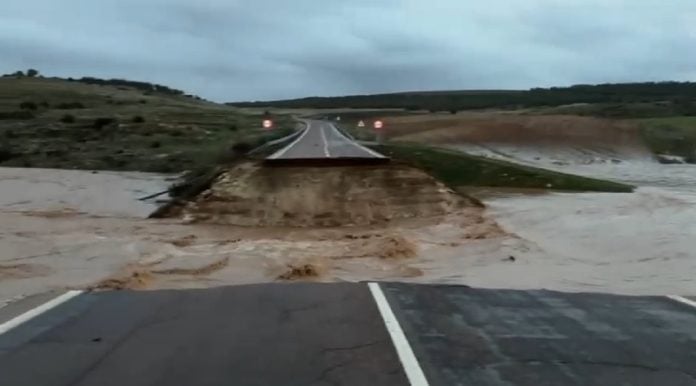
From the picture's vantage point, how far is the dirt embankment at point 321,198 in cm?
2728

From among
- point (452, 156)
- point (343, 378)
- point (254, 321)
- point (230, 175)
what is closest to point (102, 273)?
point (254, 321)

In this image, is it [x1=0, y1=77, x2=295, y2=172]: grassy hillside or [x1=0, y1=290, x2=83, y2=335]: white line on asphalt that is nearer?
[x1=0, y1=290, x2=83, y2=335]: white line on asphalt

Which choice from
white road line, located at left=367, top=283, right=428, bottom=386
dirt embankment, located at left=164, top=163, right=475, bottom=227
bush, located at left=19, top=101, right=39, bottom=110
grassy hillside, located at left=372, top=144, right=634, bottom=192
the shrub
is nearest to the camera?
white road line, located at left=367, top=283, right=428, bottom=386

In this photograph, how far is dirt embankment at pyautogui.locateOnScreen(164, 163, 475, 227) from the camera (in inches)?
1074

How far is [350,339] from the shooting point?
8891 mm

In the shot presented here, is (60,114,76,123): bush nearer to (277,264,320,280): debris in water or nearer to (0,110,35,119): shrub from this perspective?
(0,110,35,119): shrub

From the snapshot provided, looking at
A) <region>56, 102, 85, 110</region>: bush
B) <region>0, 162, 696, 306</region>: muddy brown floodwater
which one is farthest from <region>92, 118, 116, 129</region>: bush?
<region>0, 162, 696, 306</region>: muddy brown floodwater

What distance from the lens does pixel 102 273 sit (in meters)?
17.3

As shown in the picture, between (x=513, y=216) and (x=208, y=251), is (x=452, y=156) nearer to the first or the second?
(x=513, y=216)

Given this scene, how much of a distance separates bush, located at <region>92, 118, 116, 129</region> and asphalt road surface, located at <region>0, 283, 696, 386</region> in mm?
58325

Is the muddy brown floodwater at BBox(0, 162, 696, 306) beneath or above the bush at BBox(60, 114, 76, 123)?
above

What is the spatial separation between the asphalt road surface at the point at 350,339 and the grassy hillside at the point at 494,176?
83.9 ft

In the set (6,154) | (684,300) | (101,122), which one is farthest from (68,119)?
(684,300)

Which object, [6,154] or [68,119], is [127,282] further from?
[68,119]
